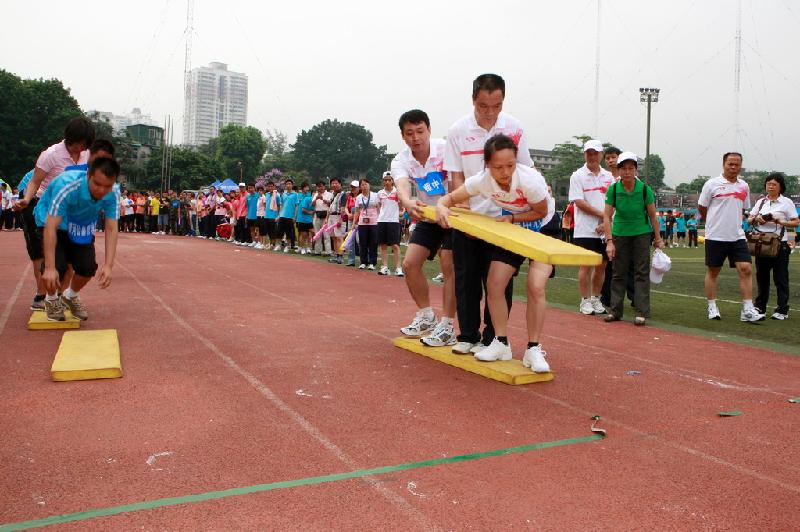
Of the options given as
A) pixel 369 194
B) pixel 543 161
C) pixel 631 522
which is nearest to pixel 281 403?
pixel 631 522

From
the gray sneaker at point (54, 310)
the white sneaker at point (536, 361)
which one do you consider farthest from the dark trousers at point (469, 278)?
the gray sneaker at point (54, 310)

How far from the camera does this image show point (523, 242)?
14.2 ft

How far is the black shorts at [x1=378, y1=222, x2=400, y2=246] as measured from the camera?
1294 cm

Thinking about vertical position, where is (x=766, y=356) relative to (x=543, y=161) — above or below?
below

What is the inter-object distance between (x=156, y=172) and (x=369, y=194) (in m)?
62.7

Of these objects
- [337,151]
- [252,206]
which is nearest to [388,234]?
[252,206]

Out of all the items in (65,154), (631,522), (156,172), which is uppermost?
(156,172)

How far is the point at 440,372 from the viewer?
16.0 feet

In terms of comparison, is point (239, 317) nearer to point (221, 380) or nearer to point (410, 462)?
point (221, 380)

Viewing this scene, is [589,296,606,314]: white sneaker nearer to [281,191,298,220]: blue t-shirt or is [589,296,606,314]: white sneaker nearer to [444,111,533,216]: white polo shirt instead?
[444,111,533,216]: white polo shirt

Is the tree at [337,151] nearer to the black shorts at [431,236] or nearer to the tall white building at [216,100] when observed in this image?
the tall white building at [216,100]

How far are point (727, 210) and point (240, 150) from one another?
102 metres

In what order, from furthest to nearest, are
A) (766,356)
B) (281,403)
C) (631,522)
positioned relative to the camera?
(766,356) < (281,403) < (631,522)

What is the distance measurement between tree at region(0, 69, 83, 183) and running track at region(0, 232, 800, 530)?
61.8 metres
